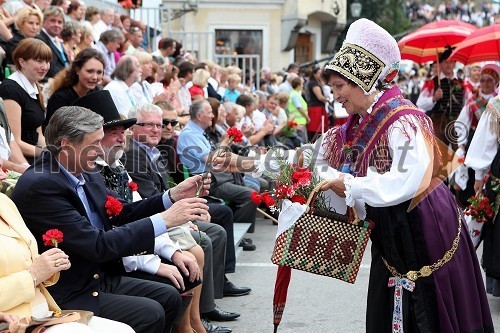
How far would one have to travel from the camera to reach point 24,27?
8828 mm

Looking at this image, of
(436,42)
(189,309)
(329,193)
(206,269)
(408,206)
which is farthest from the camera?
(436,42)

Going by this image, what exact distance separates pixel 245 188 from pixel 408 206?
4.66 metres

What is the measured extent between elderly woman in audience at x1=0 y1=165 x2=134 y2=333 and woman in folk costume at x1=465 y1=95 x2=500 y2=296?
12.5 feet

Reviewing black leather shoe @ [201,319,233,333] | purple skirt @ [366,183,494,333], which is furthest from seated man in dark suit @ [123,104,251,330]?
purple skirt @ [366,183,494,333]

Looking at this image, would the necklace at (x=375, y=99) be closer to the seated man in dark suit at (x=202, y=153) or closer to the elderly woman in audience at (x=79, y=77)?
the seated man in dark suit at (x=202, y=153)

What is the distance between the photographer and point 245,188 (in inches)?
342

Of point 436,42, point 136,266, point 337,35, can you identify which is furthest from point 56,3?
point 337,35

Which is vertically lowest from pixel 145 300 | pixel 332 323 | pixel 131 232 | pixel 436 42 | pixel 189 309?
pixel 332 323

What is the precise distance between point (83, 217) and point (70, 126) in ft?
1.59

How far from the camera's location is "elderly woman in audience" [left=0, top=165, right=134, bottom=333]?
3.71 metres

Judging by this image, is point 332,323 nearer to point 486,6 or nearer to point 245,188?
Result: point 245,188

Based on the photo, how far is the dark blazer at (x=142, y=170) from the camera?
633 centimetres

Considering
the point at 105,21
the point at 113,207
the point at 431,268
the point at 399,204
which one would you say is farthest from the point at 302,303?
the point at 105,21

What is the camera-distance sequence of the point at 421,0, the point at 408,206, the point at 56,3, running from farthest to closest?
the point at 421,0, the point at 56,3, the point at 408,206
